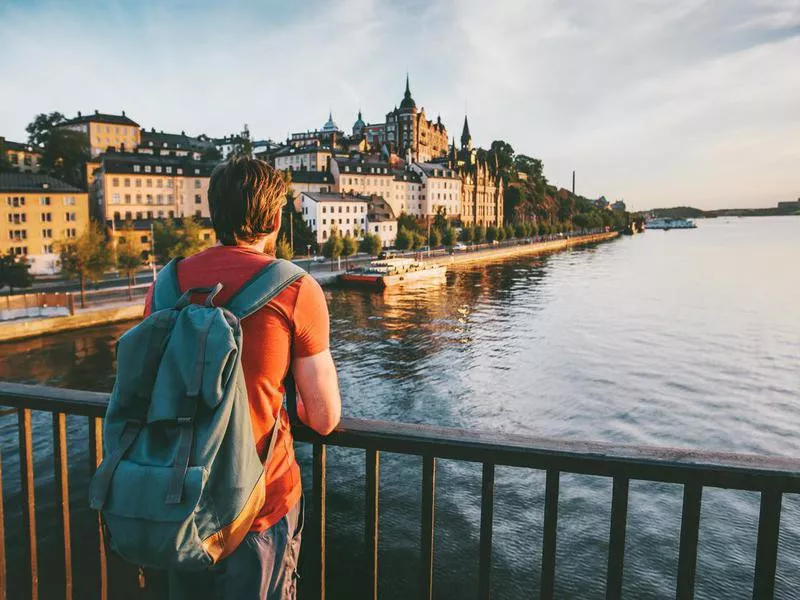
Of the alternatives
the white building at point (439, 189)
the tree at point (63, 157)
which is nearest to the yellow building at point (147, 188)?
the tree at point (63, 157)

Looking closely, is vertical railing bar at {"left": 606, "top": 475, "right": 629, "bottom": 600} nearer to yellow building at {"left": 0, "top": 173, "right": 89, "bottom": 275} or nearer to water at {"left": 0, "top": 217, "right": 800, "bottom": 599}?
water at {"left": 0, "top": 217, "right": 800, "bottom": 599}

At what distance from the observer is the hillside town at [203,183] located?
2186 inches

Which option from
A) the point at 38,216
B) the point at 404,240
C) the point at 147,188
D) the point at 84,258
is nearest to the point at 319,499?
the point at 84,258

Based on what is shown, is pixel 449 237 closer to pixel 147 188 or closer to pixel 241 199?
pixel 147 188

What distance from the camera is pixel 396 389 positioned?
79.5ft

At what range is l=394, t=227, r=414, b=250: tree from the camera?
8450 centimetres

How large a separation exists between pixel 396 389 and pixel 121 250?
27.1 m

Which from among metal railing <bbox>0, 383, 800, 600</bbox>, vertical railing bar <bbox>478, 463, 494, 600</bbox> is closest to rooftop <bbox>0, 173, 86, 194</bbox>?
metal railing <bbox>0, 383, 800, 600</bbox>

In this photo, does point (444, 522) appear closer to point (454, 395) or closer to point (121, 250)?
point (454, 395)

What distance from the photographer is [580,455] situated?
2096 mm

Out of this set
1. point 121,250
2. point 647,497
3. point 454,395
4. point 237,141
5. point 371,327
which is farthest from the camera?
point 237,141

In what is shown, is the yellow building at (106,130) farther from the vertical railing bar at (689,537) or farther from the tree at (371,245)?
the vertical railing bar at (689,537)

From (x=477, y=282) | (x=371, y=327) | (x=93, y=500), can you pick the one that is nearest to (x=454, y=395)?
→ (x=371, y=327)

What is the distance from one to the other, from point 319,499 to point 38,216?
200 feet
